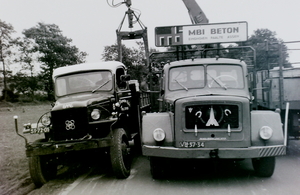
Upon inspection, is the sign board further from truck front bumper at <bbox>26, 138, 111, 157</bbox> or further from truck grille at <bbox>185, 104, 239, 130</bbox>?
truck front bumper at <bbox>26, 138, 111, 157</bbox>

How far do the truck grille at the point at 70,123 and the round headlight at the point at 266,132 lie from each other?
3.30 meters

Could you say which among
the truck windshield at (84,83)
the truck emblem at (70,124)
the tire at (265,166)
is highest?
the truck windshield at (84,83)

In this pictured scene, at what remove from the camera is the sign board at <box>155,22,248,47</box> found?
29.0 ft

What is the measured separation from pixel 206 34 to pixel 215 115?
3591mm

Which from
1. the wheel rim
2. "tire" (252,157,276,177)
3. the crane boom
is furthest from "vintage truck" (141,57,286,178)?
the crane boom

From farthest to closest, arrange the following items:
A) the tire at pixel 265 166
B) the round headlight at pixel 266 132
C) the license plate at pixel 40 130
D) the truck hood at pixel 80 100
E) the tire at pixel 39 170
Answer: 1. the license plate at pixel 40 130
2. the truck hood at pixel 80 100
3. the tire at pixel 39 170
4. the tire at pixel 265 166
5. the round headlight at pixel 266 132

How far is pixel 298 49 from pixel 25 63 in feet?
113

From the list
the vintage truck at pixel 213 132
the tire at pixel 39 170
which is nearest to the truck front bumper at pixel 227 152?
the vintage truck at pixel 213 132

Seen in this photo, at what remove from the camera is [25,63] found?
3841 centimetres

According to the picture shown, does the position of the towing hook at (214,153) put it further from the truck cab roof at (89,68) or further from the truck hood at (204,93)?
the truck cab roof at (89,68)

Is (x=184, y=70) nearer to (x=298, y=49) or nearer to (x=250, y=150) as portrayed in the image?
(x=250, y=150)

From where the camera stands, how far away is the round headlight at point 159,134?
240 inches

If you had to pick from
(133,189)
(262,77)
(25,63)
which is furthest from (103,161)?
(25,63)

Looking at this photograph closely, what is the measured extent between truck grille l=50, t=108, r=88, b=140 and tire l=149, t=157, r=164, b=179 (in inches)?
58.7
